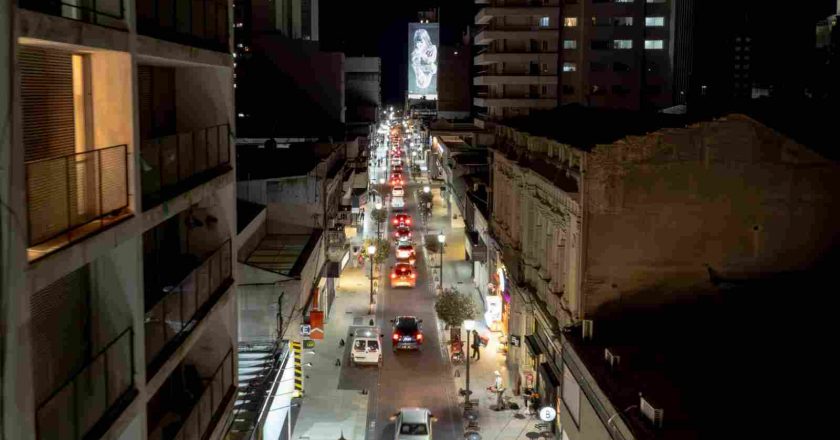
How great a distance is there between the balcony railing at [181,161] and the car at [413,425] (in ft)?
39.9

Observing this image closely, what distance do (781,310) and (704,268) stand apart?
2909mm

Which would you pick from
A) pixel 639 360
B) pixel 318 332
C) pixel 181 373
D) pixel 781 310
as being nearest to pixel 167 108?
pixel 181 373

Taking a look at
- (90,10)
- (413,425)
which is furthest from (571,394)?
(90,10)

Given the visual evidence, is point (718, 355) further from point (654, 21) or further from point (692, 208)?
point (654, 21)

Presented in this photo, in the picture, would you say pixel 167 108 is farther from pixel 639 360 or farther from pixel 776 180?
pixel 776 180

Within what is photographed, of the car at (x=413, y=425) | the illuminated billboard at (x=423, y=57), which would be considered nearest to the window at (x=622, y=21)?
the car at (x=413, y=425)

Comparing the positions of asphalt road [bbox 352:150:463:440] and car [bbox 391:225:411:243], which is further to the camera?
car [bbox 391:225:411:243]

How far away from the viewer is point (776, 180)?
22.5 meters

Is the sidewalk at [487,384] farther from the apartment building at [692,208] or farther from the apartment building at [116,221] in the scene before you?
the apartment building at [116,221]

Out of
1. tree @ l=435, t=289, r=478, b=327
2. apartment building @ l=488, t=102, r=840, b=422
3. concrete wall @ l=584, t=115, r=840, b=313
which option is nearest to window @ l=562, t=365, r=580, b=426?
apartment building @ l=488, t=102, r=840, b=422

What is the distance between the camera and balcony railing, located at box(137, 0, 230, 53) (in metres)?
11.3

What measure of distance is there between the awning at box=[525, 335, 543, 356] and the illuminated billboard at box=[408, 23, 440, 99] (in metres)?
130

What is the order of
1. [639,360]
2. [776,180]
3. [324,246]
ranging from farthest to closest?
[324,246], [776,180], [639,360]

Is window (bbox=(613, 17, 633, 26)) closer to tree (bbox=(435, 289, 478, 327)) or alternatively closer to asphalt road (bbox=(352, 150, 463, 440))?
asphalt road (bbox=(352, 150, 463, 440))
